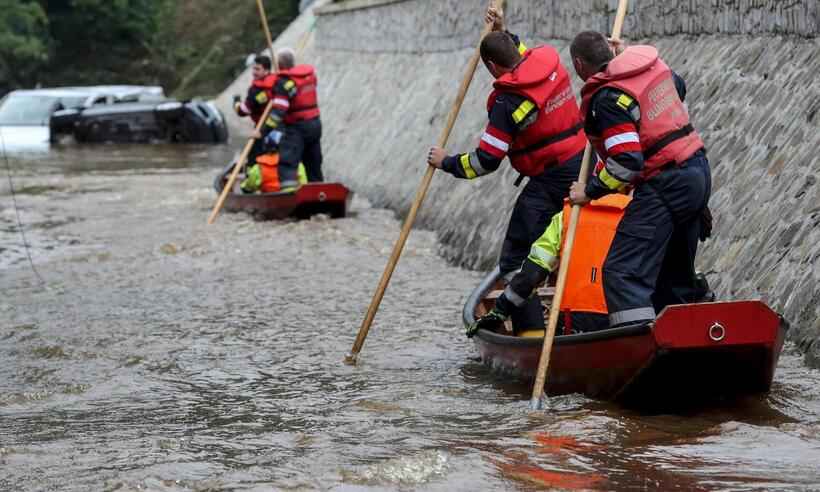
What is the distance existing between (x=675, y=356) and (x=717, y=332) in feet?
0.80

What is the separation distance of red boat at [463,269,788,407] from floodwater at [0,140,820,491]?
5.5 inches

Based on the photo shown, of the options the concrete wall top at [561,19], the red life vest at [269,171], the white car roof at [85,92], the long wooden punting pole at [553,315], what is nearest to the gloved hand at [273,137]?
the red life vest at [269,171]

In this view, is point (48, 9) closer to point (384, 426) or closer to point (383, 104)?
point (383, 104)

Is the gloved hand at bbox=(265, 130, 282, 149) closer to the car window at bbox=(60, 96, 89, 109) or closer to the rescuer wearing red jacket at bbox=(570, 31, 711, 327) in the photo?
the rescuer wearing red jacket at bbox=(570, 31, 711, 327)

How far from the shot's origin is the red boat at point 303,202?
1595 centimetres

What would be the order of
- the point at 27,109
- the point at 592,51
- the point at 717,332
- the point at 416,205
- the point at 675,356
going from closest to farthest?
the point at 717,332 → the point at 675,356 → the point at 592,51 → the point at 416,205 → the point at 27,109

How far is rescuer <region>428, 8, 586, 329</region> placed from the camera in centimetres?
823

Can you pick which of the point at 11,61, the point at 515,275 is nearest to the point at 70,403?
the point at 515,275

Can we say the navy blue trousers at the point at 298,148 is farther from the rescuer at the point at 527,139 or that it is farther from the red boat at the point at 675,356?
the red boat at the point at 675,356

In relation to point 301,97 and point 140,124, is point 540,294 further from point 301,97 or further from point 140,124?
point 140,124

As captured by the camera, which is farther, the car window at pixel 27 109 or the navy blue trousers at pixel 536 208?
the car window at pixel 27 109

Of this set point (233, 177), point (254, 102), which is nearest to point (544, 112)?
point (233, 177)

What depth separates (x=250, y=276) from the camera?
13008 mm

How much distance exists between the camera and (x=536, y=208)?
857 cm
